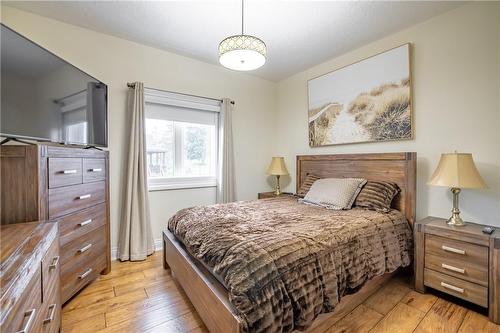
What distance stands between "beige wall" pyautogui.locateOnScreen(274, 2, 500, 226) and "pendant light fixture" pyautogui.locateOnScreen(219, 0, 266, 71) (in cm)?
170

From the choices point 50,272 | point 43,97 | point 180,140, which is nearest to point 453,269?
point 50,272

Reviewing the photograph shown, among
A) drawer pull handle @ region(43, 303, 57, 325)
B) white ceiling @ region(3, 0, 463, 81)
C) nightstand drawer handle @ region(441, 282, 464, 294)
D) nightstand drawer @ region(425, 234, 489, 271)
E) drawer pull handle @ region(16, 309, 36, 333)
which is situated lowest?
nightstand drawer handle @ region(441, 282, 464, 294)

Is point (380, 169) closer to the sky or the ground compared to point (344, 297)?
closer to the sky

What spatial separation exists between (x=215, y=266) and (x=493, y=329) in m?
1.91

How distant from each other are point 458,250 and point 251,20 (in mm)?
2660

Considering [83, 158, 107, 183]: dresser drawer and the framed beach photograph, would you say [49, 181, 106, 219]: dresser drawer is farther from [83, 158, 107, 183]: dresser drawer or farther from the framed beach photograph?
the framed beach photograph

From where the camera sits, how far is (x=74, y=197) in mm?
1815

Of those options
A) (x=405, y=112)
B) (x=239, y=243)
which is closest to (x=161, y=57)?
(x=239, y=243)

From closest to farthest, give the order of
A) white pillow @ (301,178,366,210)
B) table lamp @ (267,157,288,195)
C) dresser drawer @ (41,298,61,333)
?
1. dresser drawer @ (41,298,61,333)
2. white pillow @ (301,178,366,210)
3. table lamp @ (267,157,288,195)

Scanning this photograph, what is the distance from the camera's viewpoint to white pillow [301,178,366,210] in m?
2.36

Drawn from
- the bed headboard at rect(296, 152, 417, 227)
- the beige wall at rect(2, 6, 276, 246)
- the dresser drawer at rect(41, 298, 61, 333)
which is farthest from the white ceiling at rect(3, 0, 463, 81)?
the dresser drawer at rect(41, 298, 61, 333)

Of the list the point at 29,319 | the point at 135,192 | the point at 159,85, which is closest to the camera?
the point at 29,319

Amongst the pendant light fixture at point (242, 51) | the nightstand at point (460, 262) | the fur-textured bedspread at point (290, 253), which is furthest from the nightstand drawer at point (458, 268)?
the pendant light fixture at point (242, 51)

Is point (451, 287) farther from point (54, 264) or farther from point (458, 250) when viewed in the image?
point (54, 264)
